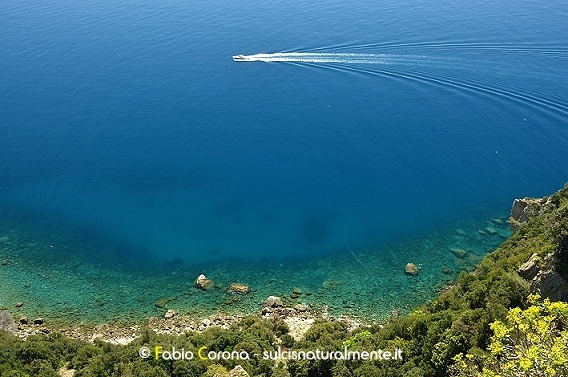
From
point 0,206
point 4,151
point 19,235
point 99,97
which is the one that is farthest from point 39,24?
point 19,235

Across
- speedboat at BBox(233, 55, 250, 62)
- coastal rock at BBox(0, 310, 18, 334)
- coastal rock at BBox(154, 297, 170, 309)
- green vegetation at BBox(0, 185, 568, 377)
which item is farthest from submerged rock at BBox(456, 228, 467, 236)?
speedboat at BBox(233, 55, 250, 62)

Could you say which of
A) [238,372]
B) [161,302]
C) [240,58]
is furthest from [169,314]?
[240,58]

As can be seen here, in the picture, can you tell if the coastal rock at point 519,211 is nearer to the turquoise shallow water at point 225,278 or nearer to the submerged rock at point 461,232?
the turquoise shallow water at point 225,278

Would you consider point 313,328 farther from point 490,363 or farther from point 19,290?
point 19,290

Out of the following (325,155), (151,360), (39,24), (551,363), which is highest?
(39,24)

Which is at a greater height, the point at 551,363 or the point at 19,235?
the point at 551,363

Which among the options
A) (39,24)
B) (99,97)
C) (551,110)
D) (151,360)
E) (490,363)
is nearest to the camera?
(490,363)
